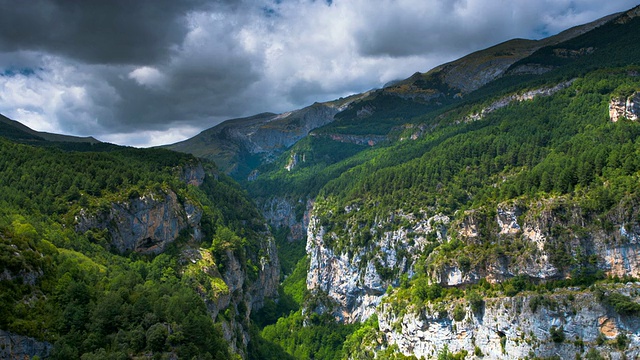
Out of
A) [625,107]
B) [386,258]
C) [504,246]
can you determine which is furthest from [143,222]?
[625,107]

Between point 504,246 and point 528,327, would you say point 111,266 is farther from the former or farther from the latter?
point 504,246

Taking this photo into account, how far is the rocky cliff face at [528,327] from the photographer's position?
70.0 metres

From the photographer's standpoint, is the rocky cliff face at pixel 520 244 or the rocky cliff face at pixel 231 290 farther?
the rocky cliff face at pixel 231 290

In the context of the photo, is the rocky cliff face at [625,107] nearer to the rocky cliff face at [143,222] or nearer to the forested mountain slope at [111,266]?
the forested mountain slope at [111,266]

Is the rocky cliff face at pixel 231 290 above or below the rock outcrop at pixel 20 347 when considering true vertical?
below

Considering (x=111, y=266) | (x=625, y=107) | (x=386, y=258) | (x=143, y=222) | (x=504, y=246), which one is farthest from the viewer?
(x=386, y=258)

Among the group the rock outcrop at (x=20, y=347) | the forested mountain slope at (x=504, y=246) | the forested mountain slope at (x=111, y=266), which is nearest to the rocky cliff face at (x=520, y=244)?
the forested mountain slope at (x=504, y=246)

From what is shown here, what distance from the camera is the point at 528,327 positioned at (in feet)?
252

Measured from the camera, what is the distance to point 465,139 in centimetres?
16688

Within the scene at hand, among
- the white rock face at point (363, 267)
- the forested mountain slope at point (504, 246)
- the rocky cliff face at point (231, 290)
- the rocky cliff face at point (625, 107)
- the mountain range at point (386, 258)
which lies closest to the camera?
the mountain range at point (386, 258)

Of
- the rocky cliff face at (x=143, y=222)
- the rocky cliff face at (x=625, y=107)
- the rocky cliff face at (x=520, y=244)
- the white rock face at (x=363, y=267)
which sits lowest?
the white rock face at (x=363, y=267)

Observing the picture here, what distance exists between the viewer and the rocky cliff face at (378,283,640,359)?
7000cm

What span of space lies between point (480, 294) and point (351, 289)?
64786mm

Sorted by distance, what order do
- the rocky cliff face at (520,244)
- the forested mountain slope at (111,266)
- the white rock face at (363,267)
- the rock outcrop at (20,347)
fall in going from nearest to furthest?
the rock outcrop at (20,347)
the forested mountain slope at (111,266)
the rocky cliff face at (520,244)
the white rock face at (363,267)
